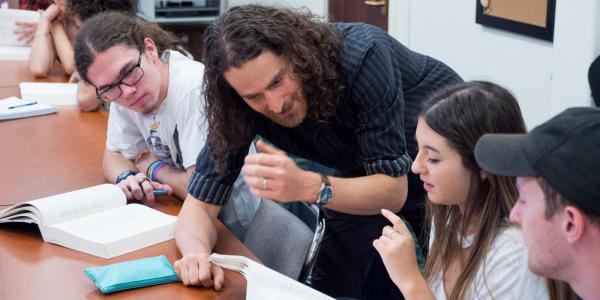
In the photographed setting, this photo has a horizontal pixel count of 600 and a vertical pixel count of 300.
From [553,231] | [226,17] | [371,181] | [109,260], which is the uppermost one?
[226,17]

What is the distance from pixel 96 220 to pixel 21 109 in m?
1.31

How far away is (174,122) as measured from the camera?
225cm

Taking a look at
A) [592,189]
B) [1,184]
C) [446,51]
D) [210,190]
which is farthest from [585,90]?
[1,184]

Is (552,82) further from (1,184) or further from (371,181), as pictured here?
(1,184)

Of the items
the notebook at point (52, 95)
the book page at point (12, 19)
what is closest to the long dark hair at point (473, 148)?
the notebook at point (52, 95)

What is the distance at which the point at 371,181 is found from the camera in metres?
1.73

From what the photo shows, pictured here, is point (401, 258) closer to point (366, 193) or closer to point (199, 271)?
point (366, 193)


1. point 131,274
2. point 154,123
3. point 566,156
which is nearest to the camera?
point 566,156

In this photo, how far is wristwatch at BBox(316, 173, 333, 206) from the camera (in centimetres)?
166

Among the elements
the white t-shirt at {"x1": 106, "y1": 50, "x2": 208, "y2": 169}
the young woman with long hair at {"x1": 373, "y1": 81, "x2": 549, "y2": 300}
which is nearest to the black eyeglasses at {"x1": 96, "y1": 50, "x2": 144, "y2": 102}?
the white t-shirt at {"x1": 106, "y1": 50, "x2": 208, "y2": 169}

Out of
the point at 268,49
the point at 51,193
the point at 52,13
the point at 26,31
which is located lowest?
the point at 51,193

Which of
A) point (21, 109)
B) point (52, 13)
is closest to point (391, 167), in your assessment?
point (21, 109)

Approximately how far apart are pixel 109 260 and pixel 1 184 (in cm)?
69

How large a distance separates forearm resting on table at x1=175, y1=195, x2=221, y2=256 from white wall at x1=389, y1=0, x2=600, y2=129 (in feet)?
4.19
